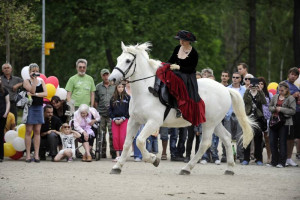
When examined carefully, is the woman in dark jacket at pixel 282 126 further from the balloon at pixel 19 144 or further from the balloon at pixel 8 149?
the balloon at pixel 8 149

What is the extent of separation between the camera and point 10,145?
14.7 metres

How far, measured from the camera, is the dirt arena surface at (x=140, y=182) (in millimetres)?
9289

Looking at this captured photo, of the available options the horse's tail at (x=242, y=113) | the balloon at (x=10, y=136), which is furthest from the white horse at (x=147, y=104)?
the balloon at (x=10, y=136)

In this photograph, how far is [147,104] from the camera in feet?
39.3

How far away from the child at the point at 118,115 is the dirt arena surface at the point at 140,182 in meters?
1.01

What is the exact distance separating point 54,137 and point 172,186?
5260 millimetres

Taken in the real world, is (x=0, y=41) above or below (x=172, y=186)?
above

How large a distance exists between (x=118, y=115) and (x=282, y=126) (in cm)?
393

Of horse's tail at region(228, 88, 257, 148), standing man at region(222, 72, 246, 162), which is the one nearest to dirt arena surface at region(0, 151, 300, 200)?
horse's tail at region(228, 88, 257, 148)

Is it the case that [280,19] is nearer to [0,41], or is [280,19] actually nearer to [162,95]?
[0,41]

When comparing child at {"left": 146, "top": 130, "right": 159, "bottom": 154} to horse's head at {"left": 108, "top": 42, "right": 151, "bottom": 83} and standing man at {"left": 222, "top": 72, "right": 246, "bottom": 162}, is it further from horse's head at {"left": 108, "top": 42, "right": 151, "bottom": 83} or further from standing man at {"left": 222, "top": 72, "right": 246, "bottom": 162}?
horse's head at {"left": 108, "top": 42, "right": 151, "bottom": 83}

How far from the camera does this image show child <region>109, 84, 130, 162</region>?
15.3 metres

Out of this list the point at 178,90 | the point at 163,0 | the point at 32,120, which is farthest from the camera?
the point at 163,0

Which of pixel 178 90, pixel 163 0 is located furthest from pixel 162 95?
pixel 163 0
